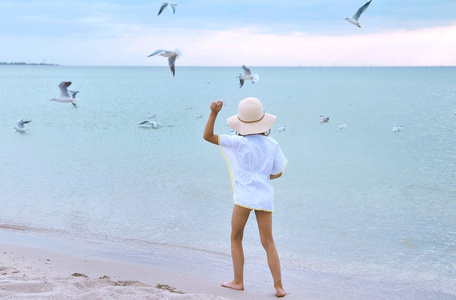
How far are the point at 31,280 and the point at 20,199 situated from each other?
4.81 metres

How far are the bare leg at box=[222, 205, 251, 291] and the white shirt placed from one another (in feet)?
0.36

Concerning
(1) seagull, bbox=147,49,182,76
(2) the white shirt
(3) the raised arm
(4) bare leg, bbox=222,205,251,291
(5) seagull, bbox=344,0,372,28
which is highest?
(5) seagull, bbox=344,0,372,28

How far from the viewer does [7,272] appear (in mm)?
4621

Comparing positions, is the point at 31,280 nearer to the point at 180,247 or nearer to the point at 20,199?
the point at 180,247

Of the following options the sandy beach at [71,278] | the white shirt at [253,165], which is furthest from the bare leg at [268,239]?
the sandy beach at [71,278]

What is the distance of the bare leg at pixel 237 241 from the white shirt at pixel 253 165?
0.11 meters

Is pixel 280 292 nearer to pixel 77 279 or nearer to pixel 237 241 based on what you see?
pixel 237 241

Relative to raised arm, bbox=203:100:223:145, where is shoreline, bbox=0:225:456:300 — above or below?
below

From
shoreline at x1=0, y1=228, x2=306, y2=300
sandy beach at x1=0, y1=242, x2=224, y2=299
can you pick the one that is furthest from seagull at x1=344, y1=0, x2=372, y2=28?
sandy beach at x1=0, y1=242, x2=224, y2=299

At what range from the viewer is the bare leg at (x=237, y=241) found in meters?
4.31

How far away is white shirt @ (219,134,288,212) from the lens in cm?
420

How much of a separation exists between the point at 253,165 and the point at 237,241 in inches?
27.9

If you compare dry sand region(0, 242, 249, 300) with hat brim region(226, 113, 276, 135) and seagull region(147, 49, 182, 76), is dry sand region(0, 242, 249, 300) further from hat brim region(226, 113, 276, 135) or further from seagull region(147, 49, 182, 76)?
seagull region(147, 49, 182, 76)

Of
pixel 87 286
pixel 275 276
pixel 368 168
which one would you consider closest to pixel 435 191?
pixel 368 168
